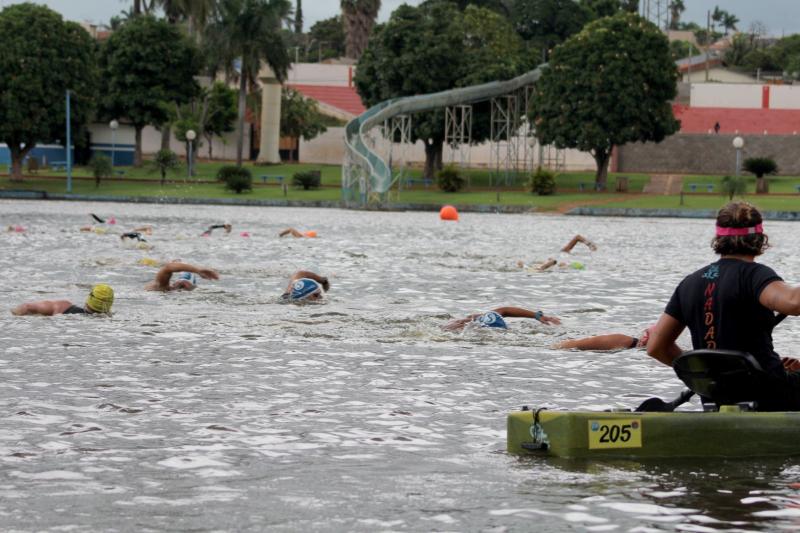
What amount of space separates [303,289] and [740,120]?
262ft

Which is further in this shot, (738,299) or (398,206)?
(398,206)

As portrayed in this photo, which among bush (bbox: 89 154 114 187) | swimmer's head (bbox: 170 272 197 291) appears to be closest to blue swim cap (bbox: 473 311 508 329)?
swimmer's head (bbox: 170 272 197 291)

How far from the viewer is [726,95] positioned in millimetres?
101688

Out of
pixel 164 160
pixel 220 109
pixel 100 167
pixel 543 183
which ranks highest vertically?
pixel 220 109

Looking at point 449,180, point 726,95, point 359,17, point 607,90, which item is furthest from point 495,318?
point 359,17

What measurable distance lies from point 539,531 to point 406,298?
45.9 feet

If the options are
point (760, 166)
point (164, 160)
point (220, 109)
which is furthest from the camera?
point (220, 109)

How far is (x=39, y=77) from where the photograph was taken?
7681 centimetres

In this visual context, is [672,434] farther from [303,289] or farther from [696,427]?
[303,289]

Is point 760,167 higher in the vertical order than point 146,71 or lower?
lower

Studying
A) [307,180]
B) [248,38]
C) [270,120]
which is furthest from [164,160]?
[270,120]

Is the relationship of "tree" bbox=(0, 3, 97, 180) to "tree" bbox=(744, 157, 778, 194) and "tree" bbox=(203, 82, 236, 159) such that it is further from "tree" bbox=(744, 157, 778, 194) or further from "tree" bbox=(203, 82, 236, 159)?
"tree" bbox=(744, 157, 778, 194)

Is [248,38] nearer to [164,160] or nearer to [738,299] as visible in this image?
[164,160]

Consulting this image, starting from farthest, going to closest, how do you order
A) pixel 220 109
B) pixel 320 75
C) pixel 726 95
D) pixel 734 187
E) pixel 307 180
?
pixel 320 75, pixel 726 95, pixel 220 109, pixel 307 180, pixel 734 187
